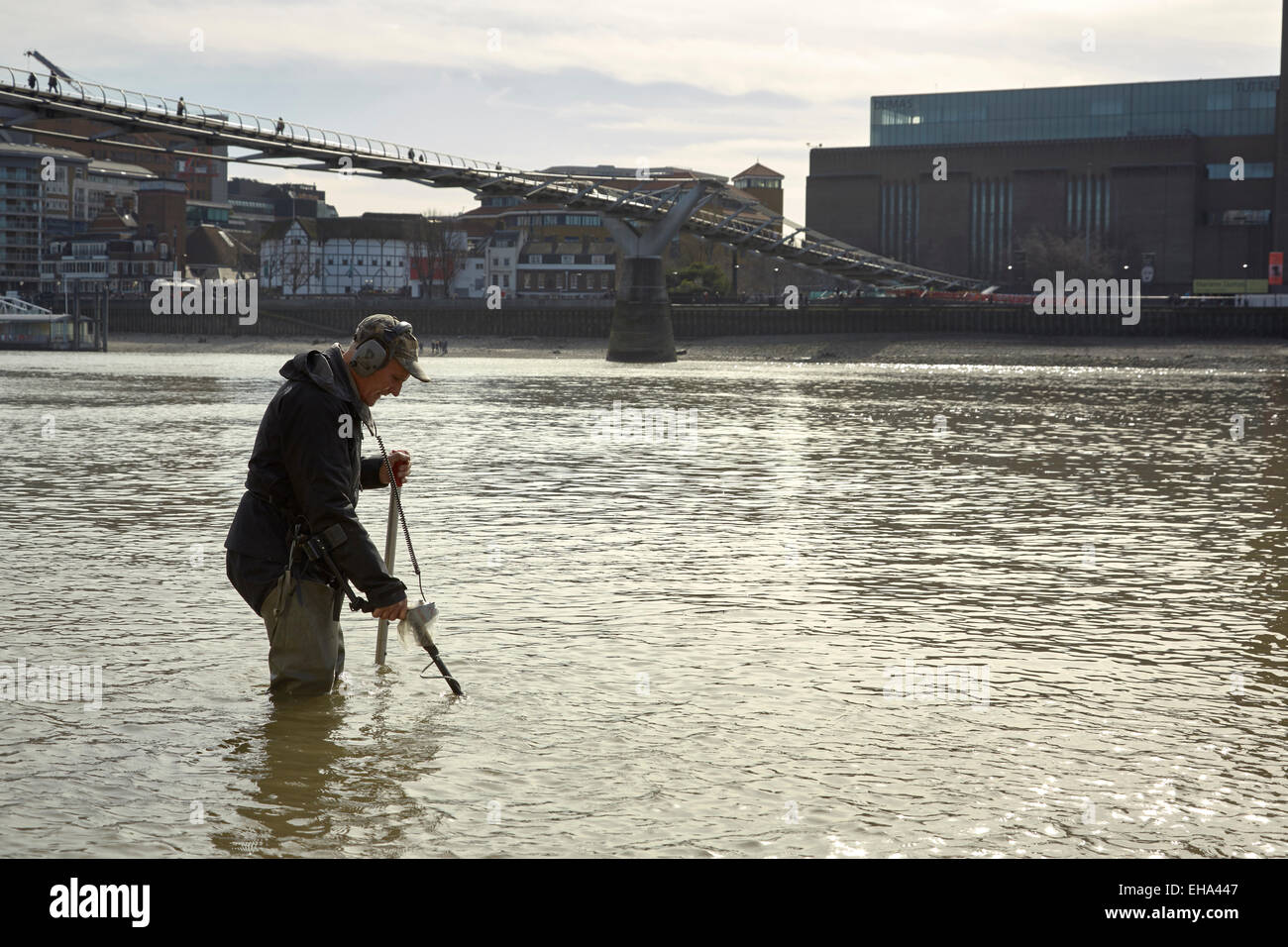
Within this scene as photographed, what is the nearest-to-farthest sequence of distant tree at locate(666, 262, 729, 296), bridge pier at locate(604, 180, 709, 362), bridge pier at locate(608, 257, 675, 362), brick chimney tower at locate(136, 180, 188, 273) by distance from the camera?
bridge pier at locate(608, 257, 675, 362) < bridge pier at locate(604, 180, 709, 362) < distant tree at locate(666, 262, 729, 296) < brick chimney tower at locate(136, 180, 188, 273)

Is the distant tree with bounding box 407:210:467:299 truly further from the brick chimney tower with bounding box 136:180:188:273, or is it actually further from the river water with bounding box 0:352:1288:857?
the river water with bounding box 0:352:1288:857

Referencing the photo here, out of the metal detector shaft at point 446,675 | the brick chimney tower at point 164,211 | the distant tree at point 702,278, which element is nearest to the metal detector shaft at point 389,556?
the metal detector shaft at point 446,675

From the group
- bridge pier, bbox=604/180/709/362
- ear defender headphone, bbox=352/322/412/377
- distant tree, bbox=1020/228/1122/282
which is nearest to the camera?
ear defender headphone, bbox=352/322/412/377

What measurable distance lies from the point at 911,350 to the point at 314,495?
73.3m

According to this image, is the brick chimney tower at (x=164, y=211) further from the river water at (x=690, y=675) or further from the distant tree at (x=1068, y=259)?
the river water at (x=690, y=675)

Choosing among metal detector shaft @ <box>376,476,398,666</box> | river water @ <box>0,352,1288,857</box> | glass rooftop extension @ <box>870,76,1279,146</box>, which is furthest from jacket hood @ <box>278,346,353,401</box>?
glass rooftop extension @ <box>870,76,1279,146</box>

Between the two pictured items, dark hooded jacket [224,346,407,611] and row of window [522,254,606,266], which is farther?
row of window [522,254,606,266]

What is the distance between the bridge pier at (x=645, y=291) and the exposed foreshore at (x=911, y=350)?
407 cm

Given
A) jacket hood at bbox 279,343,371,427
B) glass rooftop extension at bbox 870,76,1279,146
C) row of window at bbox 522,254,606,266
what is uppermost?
glass rooftop extension at bbox 870,76,1279,146

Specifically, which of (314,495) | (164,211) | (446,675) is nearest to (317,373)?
(314,495)

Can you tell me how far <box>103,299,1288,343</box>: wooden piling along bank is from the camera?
75812mm

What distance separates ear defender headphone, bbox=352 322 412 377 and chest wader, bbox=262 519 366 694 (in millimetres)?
764

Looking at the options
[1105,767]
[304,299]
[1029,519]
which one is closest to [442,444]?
[1029,519]

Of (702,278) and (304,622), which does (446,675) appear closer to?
(304,622)
